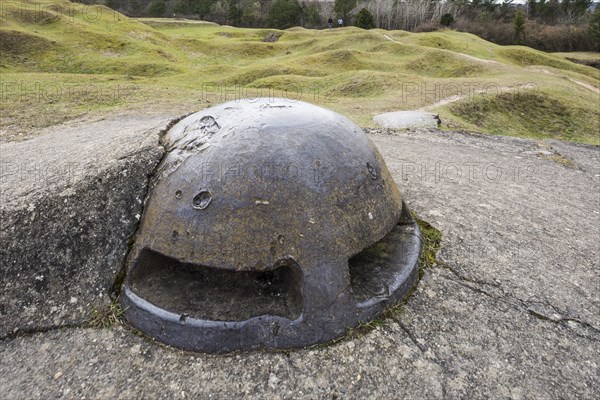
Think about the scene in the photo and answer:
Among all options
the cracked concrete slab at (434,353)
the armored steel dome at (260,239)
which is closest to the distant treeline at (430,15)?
the cracked concrete slab at (434,353)

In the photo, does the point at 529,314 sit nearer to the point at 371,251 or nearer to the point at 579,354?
the point at 579,354

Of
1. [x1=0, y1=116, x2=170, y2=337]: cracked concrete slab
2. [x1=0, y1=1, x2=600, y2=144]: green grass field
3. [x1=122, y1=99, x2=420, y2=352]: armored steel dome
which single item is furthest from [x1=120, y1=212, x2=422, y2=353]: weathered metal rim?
[x1=0, y1=1, x2=600, y2=144]: green grass field

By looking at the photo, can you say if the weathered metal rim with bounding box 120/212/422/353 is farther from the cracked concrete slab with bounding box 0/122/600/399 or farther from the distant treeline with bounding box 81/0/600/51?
the distant treeline with bounding box 81/0/600/51

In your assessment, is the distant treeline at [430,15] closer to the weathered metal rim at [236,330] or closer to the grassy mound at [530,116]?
the grassy mound at [530,116]

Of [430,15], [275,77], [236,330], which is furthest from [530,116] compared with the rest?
[430,15]

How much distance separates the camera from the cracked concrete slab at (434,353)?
6.04 feet

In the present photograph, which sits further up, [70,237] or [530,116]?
[530,116]

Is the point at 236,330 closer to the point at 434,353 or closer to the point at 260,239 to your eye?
the point at 260,239

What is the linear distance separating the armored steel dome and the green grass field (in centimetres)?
534

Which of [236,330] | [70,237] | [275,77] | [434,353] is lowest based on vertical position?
[434,353]

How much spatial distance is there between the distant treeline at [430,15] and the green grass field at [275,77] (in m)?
10.2

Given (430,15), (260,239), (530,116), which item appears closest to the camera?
(260,239)

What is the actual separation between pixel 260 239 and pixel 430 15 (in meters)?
45.7

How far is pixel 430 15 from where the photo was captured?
40.7 metres
